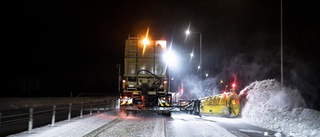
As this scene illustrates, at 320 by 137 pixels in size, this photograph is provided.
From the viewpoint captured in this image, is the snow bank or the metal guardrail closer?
the metal guardrail

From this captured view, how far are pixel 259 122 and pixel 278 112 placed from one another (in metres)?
1.05

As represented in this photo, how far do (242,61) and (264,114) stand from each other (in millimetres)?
28648

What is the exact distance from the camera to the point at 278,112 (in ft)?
58.0

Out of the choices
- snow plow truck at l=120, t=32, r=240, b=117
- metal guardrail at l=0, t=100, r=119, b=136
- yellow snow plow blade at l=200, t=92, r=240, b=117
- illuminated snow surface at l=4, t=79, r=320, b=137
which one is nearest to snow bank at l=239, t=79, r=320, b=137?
illuminated snow surface at l=4, t=79, r=320, b=137

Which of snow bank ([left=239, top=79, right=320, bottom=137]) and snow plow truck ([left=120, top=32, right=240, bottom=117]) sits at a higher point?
snow plow truck ([left=120, top=32, right=240, bottom=117])

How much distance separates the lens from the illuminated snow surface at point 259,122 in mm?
13242

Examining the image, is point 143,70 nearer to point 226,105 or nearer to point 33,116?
point 226,105

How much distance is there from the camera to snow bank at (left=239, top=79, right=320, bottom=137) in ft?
46.1

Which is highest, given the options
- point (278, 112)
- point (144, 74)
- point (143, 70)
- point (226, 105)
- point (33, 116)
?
point (143, 70)

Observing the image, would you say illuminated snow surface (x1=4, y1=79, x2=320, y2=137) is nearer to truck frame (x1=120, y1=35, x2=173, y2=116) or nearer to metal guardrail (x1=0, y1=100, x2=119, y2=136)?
metal guardrail (x1=0, y1=100, x2=119, y2=136)

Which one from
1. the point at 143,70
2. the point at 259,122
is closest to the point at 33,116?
the point at 143,70

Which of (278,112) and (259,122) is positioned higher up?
(278,112)

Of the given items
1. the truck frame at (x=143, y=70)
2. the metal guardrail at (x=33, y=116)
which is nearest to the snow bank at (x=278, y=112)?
the truck frame at (x=143, y=70)

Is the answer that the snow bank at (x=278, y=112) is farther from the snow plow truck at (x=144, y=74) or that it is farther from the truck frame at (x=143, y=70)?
the truck frame at (x=143, y=70)
